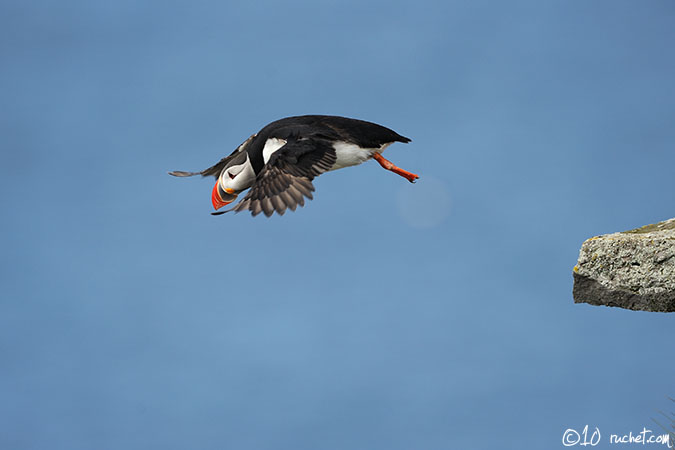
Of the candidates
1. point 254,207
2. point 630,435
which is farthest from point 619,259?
point 254,207

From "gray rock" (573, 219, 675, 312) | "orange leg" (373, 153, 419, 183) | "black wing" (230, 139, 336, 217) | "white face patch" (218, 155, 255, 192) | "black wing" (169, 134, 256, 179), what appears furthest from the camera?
"black wing" (169, 134, 256, 179)

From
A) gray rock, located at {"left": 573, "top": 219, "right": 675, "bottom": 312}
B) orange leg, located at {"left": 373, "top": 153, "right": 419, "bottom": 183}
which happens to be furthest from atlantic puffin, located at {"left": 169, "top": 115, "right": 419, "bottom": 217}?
gray rock, located at {"left": 573, "top": 219, "right": 675, "bottom": 312}

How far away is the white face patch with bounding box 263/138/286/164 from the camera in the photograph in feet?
19.8

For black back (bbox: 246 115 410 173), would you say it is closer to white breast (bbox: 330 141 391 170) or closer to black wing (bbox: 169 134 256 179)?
white breast (bbox: 330 141 391 170)

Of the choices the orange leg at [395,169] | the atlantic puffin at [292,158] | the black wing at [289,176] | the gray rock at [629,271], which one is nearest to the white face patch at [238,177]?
the atlantic puffin at [292,158]

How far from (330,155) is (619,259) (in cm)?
237

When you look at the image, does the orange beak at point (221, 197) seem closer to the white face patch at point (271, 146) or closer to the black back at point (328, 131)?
the black back at point (328, 131)

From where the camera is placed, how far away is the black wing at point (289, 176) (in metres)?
5.54

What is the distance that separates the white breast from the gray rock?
2.06m

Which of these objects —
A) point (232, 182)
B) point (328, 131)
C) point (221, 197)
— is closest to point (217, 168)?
point (221, 197)

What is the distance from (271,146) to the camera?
20.0ft

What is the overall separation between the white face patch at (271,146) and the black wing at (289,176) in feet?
0.45

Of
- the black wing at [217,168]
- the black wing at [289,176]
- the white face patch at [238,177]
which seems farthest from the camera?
the black wing at [217,168]

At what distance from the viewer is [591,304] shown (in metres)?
5.16
